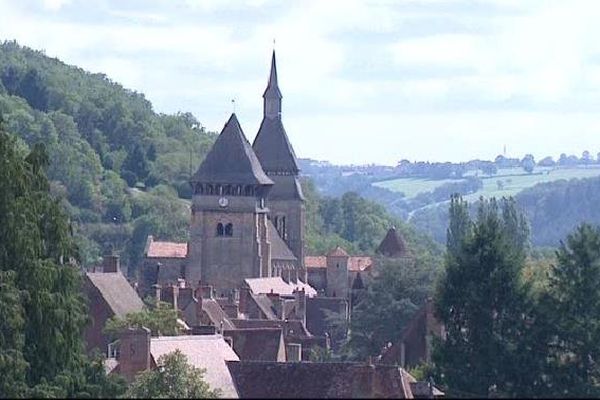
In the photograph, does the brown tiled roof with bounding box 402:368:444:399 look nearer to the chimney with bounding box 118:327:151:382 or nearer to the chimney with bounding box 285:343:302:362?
the chimney with bounding box 118:327:151:382

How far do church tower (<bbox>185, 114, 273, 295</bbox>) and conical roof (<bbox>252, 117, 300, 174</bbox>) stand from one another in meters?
12.4

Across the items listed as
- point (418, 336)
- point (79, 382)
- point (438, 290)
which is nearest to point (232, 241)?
point (418, 336)

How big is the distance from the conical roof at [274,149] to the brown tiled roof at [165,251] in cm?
811

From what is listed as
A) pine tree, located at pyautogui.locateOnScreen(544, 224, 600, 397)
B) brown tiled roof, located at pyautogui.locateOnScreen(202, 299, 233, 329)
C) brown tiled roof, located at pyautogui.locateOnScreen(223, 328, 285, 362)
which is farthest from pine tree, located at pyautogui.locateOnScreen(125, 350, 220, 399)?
brown tiled roof, located at pyautogui.locateOnScreen(202, 299, 233, 329)

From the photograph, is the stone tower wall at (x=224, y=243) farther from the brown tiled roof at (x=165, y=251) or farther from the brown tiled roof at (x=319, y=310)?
the brown tiled roof at (x=319, y=310)

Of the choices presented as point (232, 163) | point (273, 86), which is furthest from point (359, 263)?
point (232, 163)

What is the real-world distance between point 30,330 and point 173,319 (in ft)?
63.0

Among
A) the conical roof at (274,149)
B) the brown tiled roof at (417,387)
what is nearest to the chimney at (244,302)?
the conical roof at (274,149)

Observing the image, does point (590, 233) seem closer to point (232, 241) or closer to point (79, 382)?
point (79, 382)

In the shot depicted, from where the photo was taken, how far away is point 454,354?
174 ft

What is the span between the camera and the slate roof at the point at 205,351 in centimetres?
5278

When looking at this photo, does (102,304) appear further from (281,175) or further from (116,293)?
(281,175)

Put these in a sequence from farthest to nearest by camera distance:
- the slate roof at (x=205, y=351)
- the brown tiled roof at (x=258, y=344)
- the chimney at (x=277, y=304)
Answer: the chimney at (x=277, y=304) < the brown tiled roof at (x=258, y=344) < the slate roof at (x=205, y=351)

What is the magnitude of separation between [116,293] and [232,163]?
44108 millimetres
